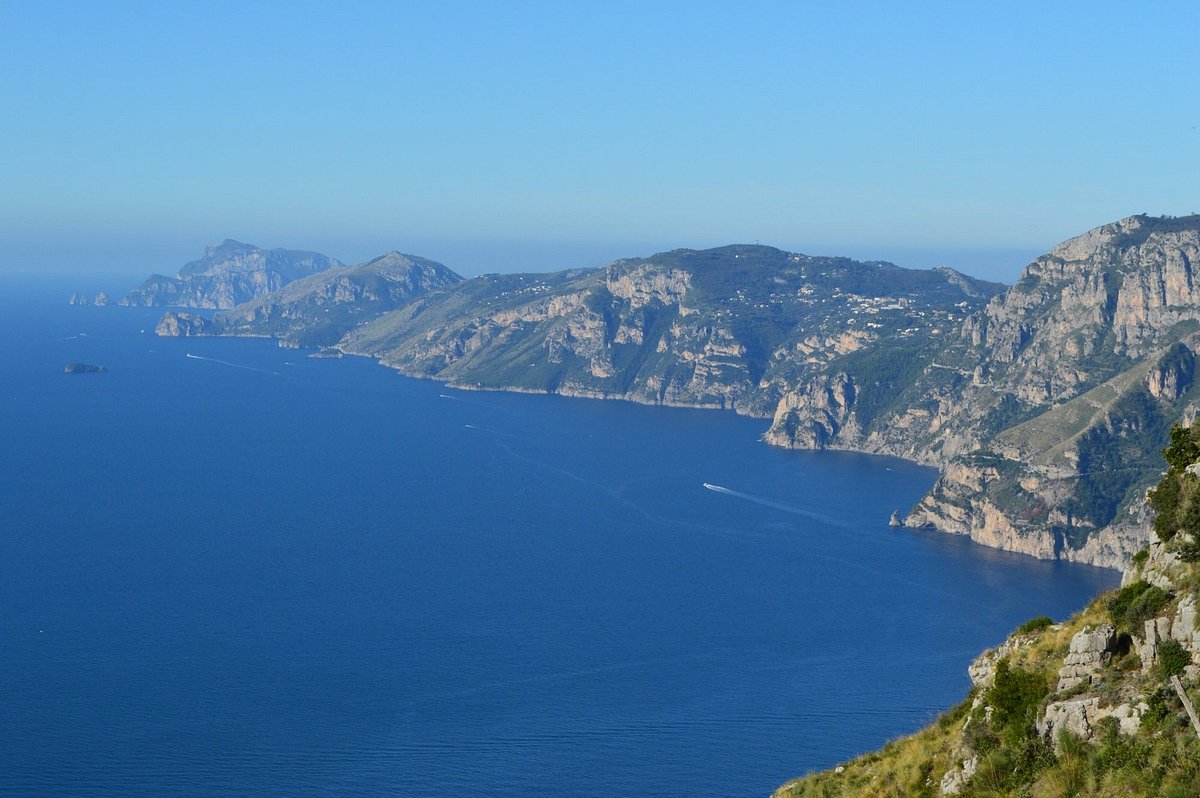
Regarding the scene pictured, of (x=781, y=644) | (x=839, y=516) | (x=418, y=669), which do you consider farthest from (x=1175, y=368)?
(x=418, y=669)

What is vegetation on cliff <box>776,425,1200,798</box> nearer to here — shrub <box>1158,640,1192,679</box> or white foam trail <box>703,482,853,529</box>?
shrub <box>1158,640,1192,679</box>

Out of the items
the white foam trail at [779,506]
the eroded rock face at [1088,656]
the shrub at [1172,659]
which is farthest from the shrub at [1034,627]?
the white foam trail at [779,506]

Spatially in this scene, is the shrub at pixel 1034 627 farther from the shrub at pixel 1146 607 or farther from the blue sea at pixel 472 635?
the blue sea at pixel 472 635

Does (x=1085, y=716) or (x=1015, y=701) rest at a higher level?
(x=1085, y=716)

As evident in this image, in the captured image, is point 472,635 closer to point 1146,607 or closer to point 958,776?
point 958,776

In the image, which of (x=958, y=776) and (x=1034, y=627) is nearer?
(x=958, y=776)

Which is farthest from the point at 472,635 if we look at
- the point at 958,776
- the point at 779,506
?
the point at 958,776
